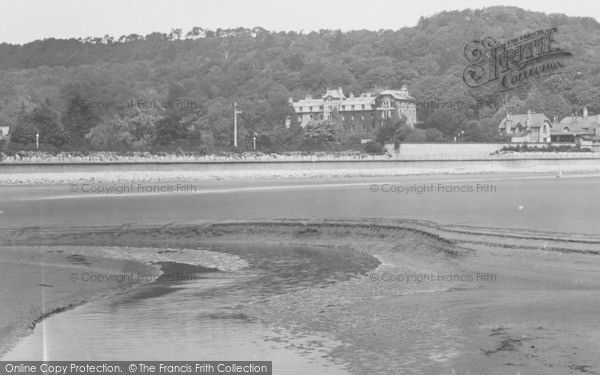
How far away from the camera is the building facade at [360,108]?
159 meters

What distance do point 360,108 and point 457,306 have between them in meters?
155

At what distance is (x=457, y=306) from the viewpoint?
1377cm

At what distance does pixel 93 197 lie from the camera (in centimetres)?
4712

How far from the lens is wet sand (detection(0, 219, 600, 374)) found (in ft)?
34.0

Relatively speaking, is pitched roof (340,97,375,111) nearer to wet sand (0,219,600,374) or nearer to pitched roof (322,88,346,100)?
pitched roof (322,88,346,100)

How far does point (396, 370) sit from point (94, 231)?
811 inches

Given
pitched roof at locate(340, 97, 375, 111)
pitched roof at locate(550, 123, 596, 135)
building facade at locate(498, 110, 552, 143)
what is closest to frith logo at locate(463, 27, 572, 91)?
building facade at locate(498, 110, 552, 143)

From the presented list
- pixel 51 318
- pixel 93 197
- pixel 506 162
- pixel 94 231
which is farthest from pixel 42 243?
pixel 506 162

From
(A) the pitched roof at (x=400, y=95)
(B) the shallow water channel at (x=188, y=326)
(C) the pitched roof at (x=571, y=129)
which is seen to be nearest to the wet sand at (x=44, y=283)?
(B) the shallow water channel at (x=188, y=326)

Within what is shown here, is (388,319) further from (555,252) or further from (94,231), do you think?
(94,231)

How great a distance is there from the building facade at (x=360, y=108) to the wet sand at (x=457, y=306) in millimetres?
129263

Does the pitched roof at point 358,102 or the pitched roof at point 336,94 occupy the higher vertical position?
the pitched roof at point 336,94

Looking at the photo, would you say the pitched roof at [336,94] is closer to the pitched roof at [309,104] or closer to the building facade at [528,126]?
the pitched roof at [309,104]

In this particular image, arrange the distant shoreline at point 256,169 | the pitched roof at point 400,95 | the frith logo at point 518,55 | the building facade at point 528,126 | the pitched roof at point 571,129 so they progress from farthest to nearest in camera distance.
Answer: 1. the pitched roof at point 400,95
2. the pitched roof at point 571,129
3. the building facade at point 528,126
4. the distant shoreline at point 256,169
5. the frith logo at point 518,55
